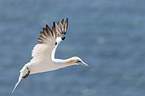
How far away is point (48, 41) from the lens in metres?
23.0

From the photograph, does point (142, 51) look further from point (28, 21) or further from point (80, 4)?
point (28, 21)

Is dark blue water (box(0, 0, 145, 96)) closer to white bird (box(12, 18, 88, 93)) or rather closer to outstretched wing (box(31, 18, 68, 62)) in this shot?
outstretched wing (box(31, 18, 68, 62))

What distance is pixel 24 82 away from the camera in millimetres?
86062

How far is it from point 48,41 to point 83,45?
6805 centimetres

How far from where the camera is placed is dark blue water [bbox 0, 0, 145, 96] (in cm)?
8512

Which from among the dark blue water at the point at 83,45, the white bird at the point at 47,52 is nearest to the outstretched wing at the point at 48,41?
the white bird at the point at 47,52

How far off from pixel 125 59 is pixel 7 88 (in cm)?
2442

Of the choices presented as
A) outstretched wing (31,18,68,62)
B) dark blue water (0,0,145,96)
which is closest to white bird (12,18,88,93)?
outstretched wing (31,18,68,62)

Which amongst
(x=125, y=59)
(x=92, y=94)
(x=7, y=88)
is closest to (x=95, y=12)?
(x=125, y=59)

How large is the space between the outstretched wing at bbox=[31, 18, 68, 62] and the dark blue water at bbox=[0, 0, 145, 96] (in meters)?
60.1

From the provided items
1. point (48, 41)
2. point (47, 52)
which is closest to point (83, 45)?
point (47, 52)

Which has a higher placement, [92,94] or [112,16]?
[112,16]

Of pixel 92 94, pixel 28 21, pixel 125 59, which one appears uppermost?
pixel 28 21

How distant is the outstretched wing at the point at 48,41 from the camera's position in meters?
22.7
